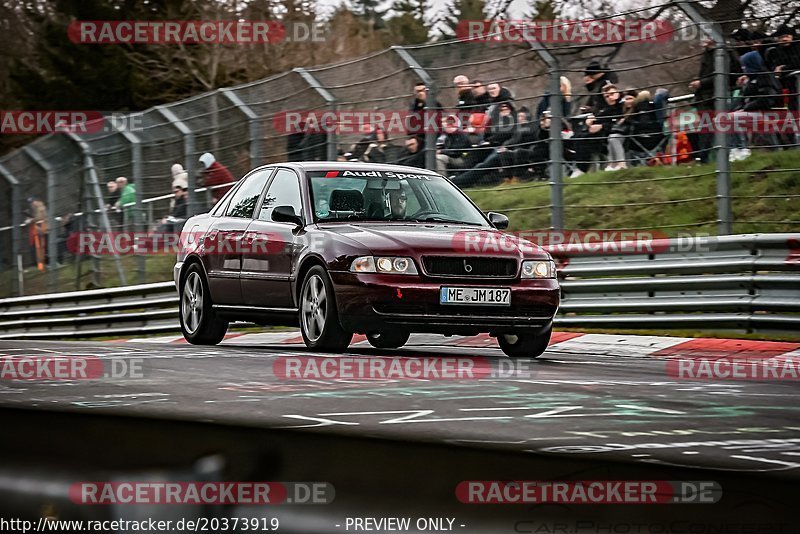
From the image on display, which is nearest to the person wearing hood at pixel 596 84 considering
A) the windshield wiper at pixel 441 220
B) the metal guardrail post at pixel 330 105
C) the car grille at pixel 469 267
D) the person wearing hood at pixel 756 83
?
the person wearing hood at pixel 756 83

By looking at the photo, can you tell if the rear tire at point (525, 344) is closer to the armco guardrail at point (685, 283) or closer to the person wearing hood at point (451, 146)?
the armco guardrail at point (685, 283)

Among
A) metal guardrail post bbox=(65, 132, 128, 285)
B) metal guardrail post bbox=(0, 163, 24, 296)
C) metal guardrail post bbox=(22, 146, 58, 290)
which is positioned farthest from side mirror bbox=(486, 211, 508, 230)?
metal guardrail post bbox=(0, 163, 24, 296)

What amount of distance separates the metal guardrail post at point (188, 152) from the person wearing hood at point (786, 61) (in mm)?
8364

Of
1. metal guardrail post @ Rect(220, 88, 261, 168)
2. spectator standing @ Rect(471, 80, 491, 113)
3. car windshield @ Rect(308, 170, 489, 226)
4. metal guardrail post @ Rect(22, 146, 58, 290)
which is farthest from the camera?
metal guardrail post @ Rect(22, 146, 58, 290)

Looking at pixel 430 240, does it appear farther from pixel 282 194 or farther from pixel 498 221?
pixel 282 194

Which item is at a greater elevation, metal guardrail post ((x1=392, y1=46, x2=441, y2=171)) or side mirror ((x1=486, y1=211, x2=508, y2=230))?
metal guardrail post ((x1=392, y1=46, x2=441, y2=171))

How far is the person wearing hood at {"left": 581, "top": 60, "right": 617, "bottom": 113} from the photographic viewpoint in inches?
480

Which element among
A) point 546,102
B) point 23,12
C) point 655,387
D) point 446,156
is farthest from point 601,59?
point 23,12

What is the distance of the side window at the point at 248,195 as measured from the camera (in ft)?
34.2

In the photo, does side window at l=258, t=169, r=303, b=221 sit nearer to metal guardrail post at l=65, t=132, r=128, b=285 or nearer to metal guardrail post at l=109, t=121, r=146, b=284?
metal guardrail post at l=109, t=121, r=146, b=284

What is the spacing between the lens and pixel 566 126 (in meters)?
12.4

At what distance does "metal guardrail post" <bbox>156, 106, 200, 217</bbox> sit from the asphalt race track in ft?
37.7

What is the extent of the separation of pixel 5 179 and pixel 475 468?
70.0 feet

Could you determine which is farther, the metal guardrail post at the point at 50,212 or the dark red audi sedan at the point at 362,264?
the metal guardrail post at the point at 50,212
